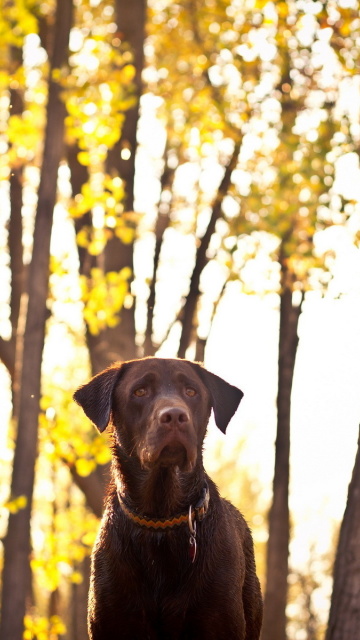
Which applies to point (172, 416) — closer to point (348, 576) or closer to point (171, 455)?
point (171, 455)

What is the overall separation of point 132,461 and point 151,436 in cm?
49

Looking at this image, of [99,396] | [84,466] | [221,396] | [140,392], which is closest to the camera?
[140,392]

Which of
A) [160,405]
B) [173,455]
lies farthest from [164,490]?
[160,405]

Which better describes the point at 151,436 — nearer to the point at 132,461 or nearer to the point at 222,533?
the point at 132,461

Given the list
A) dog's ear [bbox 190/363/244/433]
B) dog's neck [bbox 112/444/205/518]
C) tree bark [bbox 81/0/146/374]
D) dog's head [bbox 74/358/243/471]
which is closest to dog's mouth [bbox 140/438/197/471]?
dog's head [bbox 74/358/243/471]

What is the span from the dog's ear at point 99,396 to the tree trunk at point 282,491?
29.1ft

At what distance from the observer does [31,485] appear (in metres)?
10.2

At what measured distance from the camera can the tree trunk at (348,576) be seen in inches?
320

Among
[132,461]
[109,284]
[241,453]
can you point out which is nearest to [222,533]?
[132,461]

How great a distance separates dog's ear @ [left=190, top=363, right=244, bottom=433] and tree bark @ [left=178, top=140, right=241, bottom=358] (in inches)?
327

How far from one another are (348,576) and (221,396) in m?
2.78

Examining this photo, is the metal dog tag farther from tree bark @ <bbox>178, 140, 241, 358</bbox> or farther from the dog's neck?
tree bark @ <bbox>178, 140, 241, 358</bbox>

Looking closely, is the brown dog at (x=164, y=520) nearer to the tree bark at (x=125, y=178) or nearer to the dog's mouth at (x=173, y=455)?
the dog's mouth at (x=173, y=455)

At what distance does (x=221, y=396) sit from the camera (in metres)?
6.46
